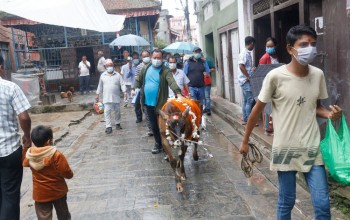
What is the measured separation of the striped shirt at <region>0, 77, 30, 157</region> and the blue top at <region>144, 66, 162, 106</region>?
3230 mm

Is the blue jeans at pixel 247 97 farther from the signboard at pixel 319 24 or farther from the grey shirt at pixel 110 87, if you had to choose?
the grey shirt at pixel 110 87

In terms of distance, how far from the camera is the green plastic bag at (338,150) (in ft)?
10.4

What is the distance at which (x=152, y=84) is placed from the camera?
22.2 ft

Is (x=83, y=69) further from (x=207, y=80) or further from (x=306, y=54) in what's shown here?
(x=306, y=54)

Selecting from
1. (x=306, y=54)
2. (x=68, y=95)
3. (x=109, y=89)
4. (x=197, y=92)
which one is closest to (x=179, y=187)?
(x=306, y=54)

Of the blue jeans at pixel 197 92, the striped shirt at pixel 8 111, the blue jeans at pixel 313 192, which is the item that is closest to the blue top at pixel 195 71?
the blue jeans at pixel 197 92

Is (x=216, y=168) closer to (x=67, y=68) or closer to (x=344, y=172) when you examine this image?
(x=344, y=172)

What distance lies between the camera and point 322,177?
2.95m

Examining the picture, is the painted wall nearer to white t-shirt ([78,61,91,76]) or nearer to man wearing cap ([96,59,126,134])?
man wearing cap ([96,59,126,134])

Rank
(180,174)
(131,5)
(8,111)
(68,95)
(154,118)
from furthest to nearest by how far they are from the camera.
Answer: (131,5)
(68,95)
(154,118)
(180,174)
(8,111)

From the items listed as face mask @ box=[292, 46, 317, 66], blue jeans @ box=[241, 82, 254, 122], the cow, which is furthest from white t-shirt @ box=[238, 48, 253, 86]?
face mask @ box=[292, 46, 317, 66]

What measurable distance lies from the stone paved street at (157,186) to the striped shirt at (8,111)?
129cm

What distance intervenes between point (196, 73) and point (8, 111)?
22.0ft

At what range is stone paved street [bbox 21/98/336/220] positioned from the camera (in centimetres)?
442
